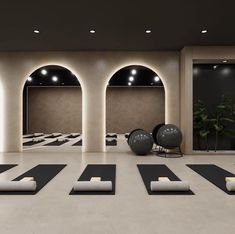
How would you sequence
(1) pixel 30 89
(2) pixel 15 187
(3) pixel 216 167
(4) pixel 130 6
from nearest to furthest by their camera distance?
(2) pixel 15 187 < (4) pixel 130 6 < (3) pixel 216 167 < (1) pixel 30 89

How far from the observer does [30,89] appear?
43.2ft

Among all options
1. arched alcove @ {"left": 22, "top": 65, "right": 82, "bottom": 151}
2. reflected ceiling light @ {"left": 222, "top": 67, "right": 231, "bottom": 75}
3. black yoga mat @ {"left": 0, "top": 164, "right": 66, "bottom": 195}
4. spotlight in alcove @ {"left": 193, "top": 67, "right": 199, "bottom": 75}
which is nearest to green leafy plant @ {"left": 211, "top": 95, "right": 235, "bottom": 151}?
reflected ceiling light @ {"left": 222, "top": 67, "right": 231, "bottom": 75}

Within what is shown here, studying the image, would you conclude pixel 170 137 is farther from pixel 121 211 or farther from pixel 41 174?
pixel 121 211

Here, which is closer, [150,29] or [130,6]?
[130,6]

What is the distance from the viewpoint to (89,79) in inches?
298

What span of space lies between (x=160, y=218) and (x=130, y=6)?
349cm

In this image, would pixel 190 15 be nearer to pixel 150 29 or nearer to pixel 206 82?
pixel 150 29

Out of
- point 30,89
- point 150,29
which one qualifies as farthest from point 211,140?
point 30,89

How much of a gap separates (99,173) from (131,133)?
258cm

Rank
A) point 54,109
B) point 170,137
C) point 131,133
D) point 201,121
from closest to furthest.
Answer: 1. point 170,137
2. point 131,133
3. point 201,121
4. point 54,109

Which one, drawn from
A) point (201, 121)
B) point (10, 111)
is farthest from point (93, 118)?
point (201, 121)

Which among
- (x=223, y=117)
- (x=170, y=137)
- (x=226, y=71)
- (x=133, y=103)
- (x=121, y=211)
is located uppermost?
(x=226, y=71)

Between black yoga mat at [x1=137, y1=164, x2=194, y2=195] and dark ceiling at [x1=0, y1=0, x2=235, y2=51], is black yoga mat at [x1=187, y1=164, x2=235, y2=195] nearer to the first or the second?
black yoga mat at [x1=137, y1=164, x2=194, y2=195]

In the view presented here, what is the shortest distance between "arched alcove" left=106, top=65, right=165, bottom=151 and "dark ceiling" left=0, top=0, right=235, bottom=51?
179 inches
